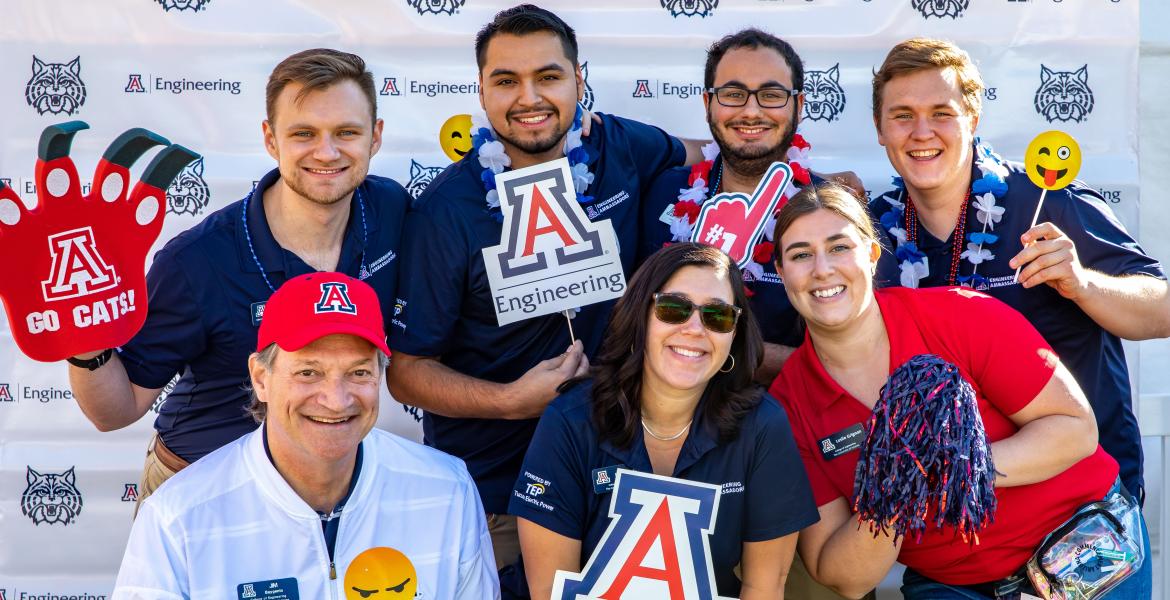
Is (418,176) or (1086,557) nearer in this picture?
(1086,557)

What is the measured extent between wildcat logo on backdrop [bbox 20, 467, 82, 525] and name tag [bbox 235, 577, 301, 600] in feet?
6.03

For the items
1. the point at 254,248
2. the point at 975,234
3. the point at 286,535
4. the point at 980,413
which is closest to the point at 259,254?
the point at 254,248

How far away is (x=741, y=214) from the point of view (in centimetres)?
295

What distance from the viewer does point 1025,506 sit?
2510 millimetres

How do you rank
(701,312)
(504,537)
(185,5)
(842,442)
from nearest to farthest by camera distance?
1. (701,312)
2. (842,442)
3. (504,537)
4. (185,5)

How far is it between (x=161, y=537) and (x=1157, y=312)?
2589mm

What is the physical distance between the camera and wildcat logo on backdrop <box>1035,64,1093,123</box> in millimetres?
3779

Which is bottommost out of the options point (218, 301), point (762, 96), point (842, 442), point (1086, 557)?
point (1086, 557)

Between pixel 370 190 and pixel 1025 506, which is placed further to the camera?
pixel 370 190

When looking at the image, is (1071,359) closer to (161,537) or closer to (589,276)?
(589,276)

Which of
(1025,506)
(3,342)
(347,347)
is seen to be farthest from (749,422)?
(3,342)

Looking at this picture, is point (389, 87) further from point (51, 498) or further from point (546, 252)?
point (51, 498)

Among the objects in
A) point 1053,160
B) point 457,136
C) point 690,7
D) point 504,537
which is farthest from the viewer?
point 690,7

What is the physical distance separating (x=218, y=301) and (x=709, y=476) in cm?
135
